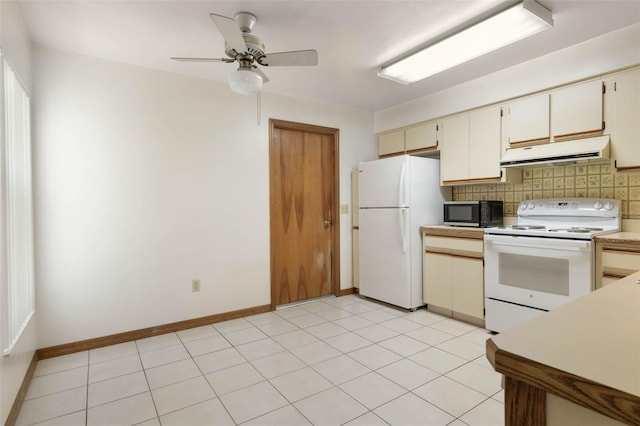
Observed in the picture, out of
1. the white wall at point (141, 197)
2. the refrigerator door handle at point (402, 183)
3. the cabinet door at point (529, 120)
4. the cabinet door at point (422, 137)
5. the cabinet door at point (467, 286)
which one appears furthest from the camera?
the cabinet door at point (422, 137)

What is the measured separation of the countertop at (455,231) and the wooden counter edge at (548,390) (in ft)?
8.61

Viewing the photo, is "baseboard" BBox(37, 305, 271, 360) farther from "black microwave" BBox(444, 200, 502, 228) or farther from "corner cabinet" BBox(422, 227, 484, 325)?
"black microwave" BBox(444, 200, 502, 228)

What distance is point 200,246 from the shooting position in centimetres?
325

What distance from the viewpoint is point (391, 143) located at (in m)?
4.30

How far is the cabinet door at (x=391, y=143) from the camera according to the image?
4172 millimetres

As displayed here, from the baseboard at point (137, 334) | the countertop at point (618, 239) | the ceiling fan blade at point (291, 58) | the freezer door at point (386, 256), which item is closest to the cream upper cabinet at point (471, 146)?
the freezer door at point (386, 256)

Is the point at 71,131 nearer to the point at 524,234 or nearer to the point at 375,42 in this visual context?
the point at 375,42

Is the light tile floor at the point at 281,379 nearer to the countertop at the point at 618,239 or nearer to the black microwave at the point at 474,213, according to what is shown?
the black microwave at the point at 474,213

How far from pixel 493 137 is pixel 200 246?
9.75 ft

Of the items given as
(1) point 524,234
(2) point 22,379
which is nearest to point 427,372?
(1) point 524,234

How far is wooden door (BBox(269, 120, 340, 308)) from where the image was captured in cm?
380

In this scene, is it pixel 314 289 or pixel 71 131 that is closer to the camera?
pixel 71 131

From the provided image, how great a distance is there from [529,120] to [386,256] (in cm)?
186

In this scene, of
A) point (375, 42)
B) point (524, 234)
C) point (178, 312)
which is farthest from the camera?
point (178, 312)
